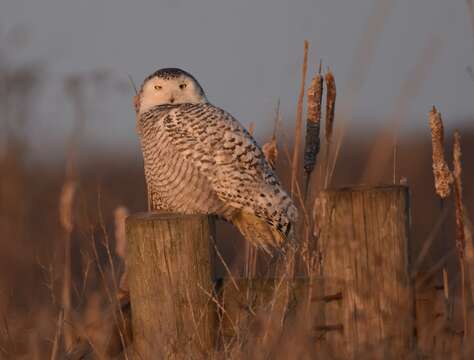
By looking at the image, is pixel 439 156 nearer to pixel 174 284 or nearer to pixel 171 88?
pixel 174 284

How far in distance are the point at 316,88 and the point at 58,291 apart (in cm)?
351

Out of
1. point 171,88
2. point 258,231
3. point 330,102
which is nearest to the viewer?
point 330,102

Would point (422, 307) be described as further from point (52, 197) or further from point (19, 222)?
point (52, 197)

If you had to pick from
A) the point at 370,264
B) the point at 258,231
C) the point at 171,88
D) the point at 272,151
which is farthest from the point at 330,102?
the point at 171,88

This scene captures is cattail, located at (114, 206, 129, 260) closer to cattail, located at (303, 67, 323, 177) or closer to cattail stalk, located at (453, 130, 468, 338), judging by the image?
cattail, located at (303, 67, 323, 177)

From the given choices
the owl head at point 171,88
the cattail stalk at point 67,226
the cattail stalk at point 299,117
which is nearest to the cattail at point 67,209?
the cattail stalk at point 67,226

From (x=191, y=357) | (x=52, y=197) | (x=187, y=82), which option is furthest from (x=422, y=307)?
(x=52, y=197)

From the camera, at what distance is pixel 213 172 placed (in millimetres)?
3672

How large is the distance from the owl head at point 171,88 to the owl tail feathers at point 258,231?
682 mm

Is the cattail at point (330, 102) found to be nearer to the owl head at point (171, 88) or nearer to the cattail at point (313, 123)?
the cattail at point (313, 123)

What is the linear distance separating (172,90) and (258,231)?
0.87 m

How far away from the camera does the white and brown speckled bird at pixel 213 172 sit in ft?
12.0

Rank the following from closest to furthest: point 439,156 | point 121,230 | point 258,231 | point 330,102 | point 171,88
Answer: point 439,156, point 121,230, point 330,102, point 258,231, point 171,88

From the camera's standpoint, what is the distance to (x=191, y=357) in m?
2.27
